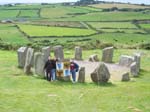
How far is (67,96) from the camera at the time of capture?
78.5 ft

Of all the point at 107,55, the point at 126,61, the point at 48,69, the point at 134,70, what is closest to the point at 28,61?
the point at 48,69

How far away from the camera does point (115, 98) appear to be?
23594 mm

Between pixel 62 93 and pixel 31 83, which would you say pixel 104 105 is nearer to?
pixel 62 93

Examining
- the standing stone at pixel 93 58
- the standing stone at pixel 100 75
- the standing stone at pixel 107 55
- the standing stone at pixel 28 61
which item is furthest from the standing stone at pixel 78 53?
the standing stone at pixel 100 75

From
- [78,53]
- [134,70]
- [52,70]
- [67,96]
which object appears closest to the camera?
[67,96]

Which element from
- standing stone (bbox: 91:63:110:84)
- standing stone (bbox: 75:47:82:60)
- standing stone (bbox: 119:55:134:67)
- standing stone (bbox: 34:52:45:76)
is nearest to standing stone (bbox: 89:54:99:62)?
standing stone (bbox: 75:47:82:60)

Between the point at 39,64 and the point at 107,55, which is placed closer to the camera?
the point at 39,64

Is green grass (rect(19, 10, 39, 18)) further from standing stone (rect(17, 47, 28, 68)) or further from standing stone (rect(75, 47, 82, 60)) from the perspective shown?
standing stone (rect(17, 47, 28, 68))

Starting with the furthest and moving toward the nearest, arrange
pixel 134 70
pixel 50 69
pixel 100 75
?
1. pixel 134 70
2. pixel 50 69
3. pixel 100 75

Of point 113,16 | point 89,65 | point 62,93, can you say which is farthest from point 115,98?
point 113,16

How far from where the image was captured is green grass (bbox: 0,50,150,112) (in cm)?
2158

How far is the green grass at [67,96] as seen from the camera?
21.6 meters

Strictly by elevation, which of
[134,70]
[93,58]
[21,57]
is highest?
[21,57]

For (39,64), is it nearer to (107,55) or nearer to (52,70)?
(52,70)
